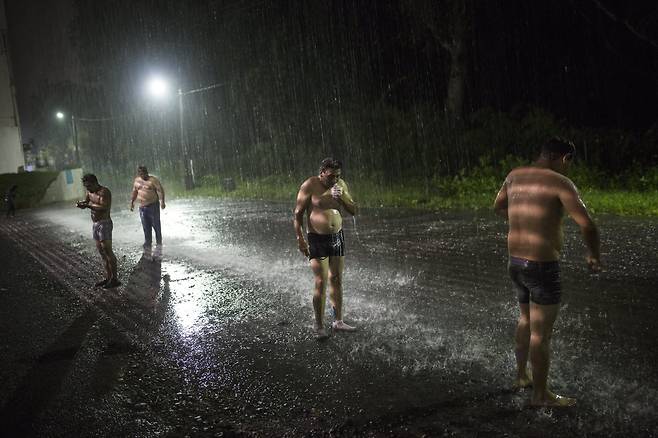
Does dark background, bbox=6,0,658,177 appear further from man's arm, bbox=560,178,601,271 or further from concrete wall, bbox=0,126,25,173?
man's arm, bbox=560,178,601,271

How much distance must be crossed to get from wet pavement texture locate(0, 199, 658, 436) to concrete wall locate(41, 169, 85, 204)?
23564 mm

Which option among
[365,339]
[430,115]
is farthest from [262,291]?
[430,115]

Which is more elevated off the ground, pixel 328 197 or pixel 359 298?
pixel 328 197

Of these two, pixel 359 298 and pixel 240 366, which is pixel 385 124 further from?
pixel 240 366

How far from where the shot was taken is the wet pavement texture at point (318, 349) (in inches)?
151

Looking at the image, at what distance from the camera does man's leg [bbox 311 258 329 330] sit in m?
5.46

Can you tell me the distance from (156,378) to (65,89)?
76108 mm

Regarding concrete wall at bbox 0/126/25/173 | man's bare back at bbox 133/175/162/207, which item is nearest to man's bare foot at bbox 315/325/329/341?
man's bare back at bbox 133/175/162/207

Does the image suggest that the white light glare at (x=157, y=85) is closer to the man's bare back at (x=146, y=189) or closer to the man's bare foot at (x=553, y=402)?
the man's bare back at (x=146, y=189)

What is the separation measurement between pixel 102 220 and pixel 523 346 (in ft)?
22.6

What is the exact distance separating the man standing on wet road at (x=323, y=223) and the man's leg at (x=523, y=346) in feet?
6.69

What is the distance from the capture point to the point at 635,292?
6535 mm

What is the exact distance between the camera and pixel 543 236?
3654 mm

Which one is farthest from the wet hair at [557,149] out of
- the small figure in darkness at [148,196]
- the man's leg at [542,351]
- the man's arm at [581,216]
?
the small figure in darkness at [148,196]
